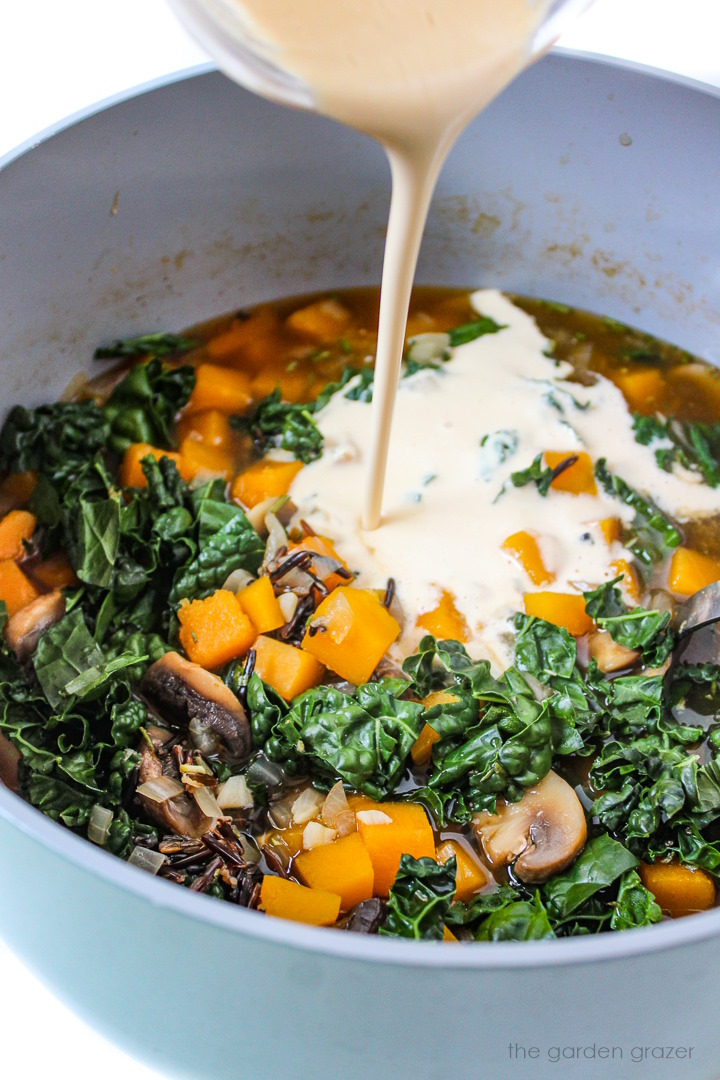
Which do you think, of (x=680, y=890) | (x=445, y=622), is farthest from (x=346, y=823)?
(x=680, y=890)

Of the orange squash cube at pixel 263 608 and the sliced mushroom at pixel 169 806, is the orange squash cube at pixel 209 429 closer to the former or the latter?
the orange squash cube at pixel 263 608

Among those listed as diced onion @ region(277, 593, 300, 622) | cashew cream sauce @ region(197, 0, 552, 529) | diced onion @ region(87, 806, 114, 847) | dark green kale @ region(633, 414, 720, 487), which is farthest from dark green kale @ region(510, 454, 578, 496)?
diced onion @ region(87, 806, 114, 847)

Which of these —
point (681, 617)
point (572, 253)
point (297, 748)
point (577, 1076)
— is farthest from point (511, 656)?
point (572, 253)

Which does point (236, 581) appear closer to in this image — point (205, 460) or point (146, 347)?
point (205, 460)

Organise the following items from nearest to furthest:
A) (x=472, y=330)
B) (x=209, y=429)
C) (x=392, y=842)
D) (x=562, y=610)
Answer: (x=392, y=842)
(x=562, y=610)
(x=209, y=429)
(x=472, y=330)

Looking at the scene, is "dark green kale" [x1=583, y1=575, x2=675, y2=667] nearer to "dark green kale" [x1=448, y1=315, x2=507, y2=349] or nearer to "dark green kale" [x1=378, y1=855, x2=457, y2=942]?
"dark green kale" [x1=378, y1=855, x2=457, y2=942]

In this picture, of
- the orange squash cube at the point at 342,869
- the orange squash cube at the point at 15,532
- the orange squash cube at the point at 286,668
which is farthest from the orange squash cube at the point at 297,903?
the orange squash cube at the point at 15,532

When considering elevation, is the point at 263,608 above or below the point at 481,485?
above
